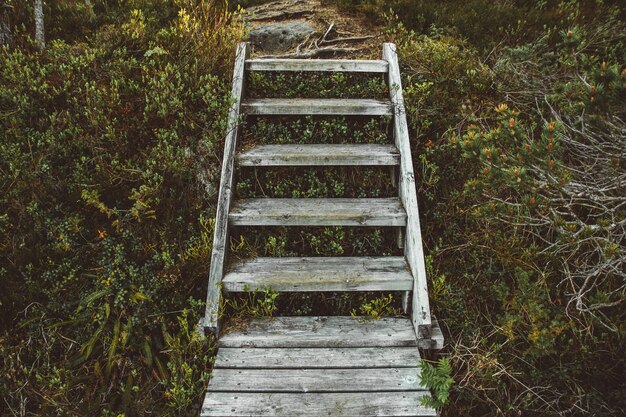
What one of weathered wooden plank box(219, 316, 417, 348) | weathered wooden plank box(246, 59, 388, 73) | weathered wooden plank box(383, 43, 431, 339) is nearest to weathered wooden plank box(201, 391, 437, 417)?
weathered wooden plank box(219, 316, 417, 348)

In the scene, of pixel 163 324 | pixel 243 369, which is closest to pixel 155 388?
pixel 163 324

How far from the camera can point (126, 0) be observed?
6.02 meters

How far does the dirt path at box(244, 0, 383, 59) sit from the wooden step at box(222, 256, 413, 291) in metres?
3.01

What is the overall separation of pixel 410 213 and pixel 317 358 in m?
1.42

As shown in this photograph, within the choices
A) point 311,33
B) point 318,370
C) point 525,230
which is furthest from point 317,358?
point 311,33

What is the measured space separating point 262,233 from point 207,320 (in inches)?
39.1

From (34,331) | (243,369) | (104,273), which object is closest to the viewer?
(243,369)

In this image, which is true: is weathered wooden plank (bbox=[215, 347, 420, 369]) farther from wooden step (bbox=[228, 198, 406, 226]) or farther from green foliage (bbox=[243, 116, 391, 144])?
green foliage (bbox=[243, 116, 391, 144])

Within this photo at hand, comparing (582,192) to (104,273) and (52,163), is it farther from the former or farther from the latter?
(52,163)

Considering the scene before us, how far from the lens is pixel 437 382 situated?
266cm

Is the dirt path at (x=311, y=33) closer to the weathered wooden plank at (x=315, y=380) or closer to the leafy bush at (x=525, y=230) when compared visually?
the leafy bush at (x=525, y=230)

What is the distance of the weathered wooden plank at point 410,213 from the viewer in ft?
10.0

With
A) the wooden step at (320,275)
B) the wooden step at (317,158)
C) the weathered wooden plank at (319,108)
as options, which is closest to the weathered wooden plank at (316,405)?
the wooden step at (320,275)

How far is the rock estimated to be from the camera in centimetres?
580
